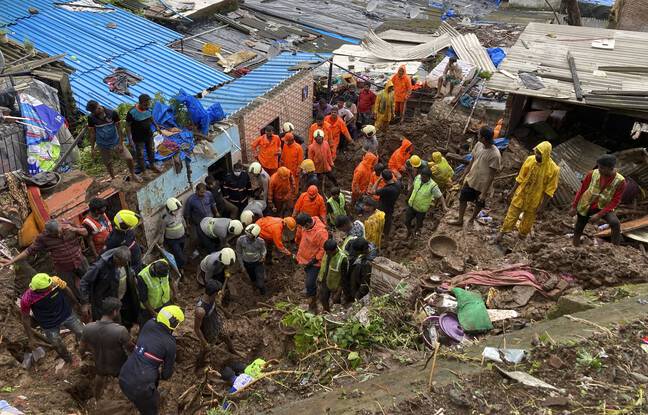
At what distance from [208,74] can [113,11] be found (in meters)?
4.13

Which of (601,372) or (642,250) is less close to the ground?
(601,372)

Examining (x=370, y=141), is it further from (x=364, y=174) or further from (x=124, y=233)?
(x=124, y=233)

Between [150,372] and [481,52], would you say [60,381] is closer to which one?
[150,372]

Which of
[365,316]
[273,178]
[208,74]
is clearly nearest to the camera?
[365,316]

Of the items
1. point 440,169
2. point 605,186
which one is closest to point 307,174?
point 440,169

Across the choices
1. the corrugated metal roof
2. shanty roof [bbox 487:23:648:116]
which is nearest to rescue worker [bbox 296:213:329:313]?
the corrugated metal roof

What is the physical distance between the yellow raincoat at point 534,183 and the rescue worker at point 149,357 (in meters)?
5.09

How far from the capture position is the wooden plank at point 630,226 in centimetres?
787

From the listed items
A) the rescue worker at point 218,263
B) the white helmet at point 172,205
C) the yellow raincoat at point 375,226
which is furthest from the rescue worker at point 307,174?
the rescue worker at point 218,263

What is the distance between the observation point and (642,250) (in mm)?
7449

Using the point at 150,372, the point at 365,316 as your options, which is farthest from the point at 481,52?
the point at 150,372

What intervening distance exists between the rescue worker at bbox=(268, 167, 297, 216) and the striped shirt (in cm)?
378

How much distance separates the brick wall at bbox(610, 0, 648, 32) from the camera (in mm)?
17984

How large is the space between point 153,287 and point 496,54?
1268 centimetres
